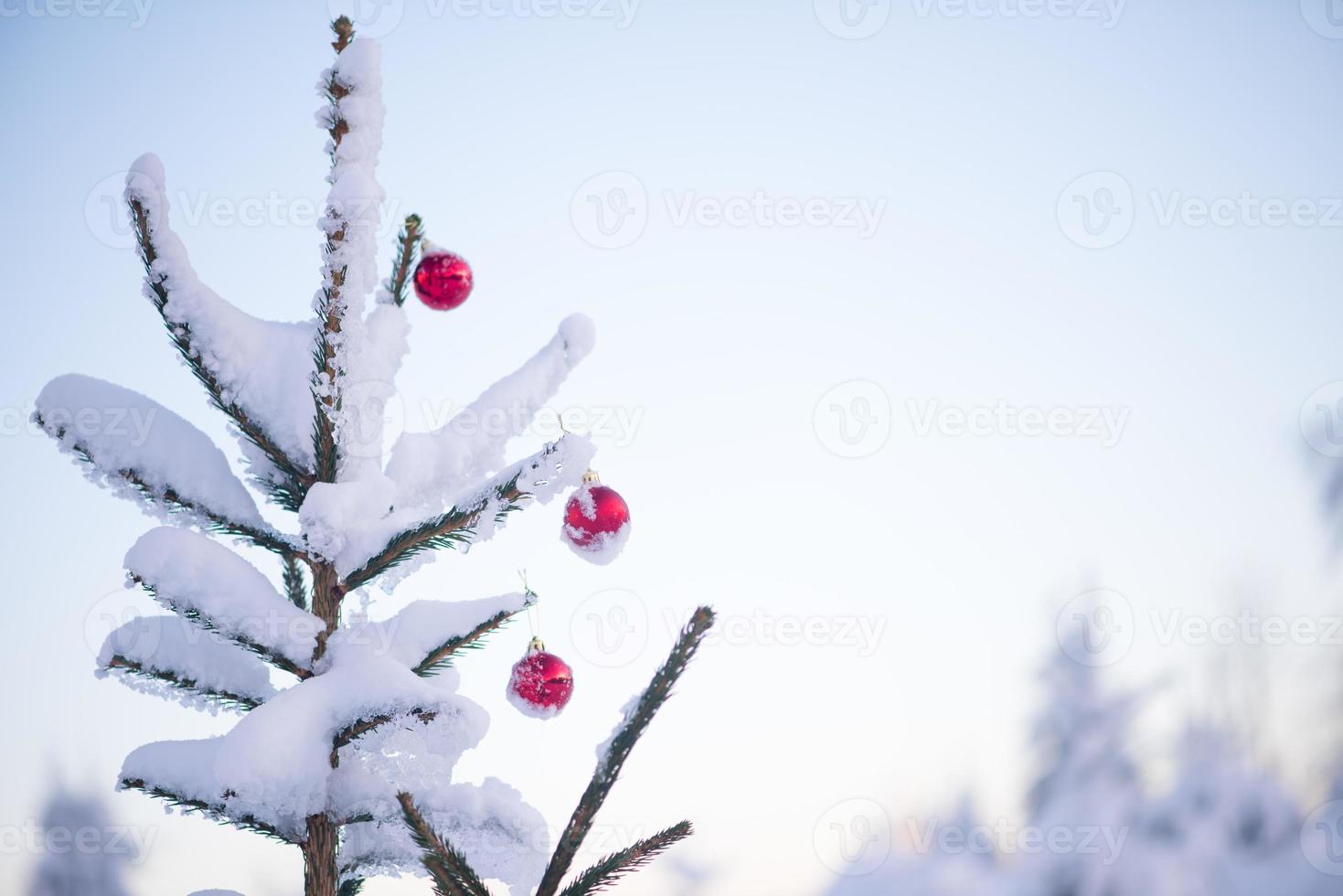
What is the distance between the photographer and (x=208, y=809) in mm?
2035

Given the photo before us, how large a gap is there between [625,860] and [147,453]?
5.41ft

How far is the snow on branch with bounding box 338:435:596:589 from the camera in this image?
84.2 inches

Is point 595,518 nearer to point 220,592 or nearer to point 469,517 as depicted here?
point 469,517

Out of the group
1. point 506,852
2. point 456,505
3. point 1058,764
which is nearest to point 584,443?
point 456,505

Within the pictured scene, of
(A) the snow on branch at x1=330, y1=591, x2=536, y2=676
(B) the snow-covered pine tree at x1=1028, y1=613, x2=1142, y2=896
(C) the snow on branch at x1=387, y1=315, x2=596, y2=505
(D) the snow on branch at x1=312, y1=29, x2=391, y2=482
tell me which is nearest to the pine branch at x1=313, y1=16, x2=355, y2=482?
(D) the snow on branch at x1=312, y1=29, x2=391, y2=482

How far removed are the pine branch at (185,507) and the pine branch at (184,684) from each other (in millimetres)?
414

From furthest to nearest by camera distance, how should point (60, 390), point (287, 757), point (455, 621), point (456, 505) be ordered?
point (455, 621), point (456, 505), point (60, 390), point (287, 757)

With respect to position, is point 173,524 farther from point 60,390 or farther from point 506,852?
point 506,852

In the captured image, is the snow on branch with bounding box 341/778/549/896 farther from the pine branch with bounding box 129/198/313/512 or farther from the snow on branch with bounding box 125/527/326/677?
the pine branch with bounding box 129/198/313/512

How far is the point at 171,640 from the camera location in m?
2.14

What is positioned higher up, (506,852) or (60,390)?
(60,390)

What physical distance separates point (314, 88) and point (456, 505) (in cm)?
131

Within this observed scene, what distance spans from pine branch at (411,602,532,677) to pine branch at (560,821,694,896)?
0.78 metres

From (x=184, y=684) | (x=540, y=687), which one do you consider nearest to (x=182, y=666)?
(x=184, y=684)
